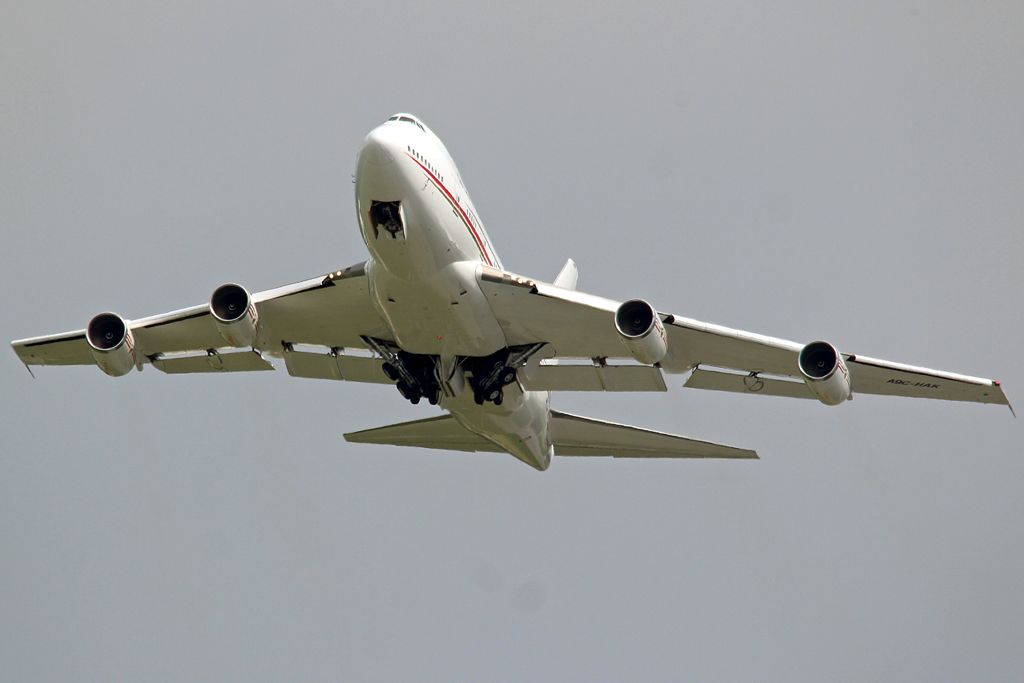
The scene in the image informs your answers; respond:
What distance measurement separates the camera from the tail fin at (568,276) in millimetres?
38531

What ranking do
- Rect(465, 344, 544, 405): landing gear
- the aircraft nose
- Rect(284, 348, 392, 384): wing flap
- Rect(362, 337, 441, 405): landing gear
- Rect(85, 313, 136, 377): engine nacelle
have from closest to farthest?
1. the aircraft nose
2. Rect(85, 313, 136, 377): engine nacelle
3. Rect(465, 344, 544, 405): landing gear
4. Rect(362, 337, 441, 405): landing gear
5. Rect(284, 348, 392, 384): wing flap

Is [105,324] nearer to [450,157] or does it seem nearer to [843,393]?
[450,157]

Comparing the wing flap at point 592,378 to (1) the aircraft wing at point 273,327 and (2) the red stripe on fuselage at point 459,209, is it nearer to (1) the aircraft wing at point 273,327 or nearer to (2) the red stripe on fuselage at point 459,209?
(2) the red stripe on fuselage at point 459,209

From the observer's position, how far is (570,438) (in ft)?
125

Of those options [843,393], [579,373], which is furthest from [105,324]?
[843,393]

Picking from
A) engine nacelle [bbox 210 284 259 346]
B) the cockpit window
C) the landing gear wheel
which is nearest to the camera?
the cockpit window

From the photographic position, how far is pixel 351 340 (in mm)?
35469

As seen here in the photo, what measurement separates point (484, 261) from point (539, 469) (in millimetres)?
7559

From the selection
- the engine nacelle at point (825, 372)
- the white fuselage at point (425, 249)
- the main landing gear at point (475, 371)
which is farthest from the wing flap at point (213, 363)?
the engine nacelle at point (825, 372)

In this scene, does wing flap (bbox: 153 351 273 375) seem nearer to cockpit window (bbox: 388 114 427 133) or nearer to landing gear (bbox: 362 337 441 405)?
landing gear (bbox: 362 337 441 405)

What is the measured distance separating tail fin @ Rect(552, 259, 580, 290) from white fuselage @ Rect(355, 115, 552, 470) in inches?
174

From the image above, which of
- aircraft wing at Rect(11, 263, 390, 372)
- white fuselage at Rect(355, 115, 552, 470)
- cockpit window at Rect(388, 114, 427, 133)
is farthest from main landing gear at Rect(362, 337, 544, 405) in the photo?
cockpit window at Rect(388, 114, 427, 133)

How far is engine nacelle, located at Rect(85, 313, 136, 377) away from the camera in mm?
33469

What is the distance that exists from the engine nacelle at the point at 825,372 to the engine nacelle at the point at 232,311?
38.3ft
